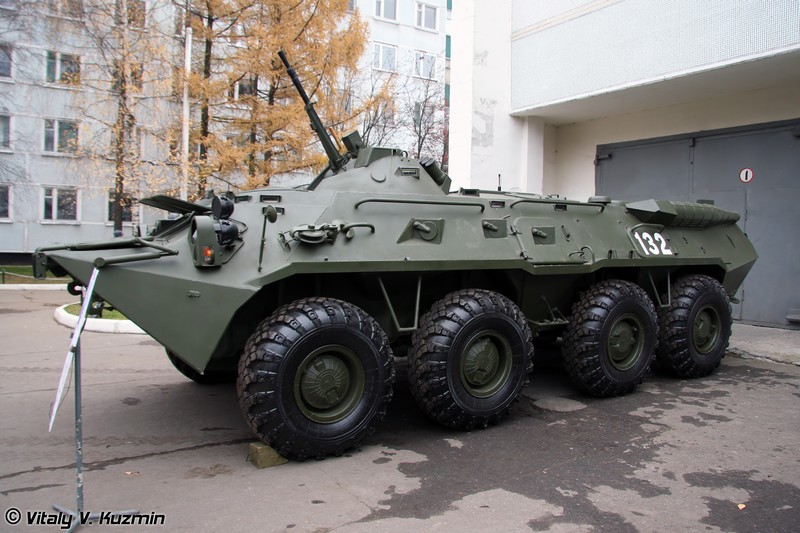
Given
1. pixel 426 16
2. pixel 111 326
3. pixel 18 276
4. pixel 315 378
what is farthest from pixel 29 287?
pixel 426 16

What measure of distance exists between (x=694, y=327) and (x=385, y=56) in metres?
22.2

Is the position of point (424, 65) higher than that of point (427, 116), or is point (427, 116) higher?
point (424, 65)

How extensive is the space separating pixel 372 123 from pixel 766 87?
998cm

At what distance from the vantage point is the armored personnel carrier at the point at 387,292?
4.24 m

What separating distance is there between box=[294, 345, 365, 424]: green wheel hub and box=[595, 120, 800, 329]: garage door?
319 inches

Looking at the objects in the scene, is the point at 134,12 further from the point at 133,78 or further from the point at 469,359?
the point at 469,359

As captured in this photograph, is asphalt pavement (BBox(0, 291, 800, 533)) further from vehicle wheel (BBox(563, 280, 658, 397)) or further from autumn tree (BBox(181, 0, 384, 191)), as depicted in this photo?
autumn tree (BBox(181, 0, 384, 191))

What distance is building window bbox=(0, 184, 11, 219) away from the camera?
21.5 m

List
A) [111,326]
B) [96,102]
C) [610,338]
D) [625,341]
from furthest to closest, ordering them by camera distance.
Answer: [96,102], [111,326], [625,341], [610,338]


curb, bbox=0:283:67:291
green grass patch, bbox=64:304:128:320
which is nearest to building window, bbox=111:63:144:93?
green grass patch, bbox=64:304:128:320

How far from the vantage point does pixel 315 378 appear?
434 cm

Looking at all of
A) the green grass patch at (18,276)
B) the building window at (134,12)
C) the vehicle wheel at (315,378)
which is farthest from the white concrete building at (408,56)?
the vehicle wheel at (315,378)

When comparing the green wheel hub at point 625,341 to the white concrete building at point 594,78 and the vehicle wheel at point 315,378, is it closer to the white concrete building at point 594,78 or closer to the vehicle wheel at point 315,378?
the vehicle wheel at point 315,378

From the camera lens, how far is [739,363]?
8.06 m
